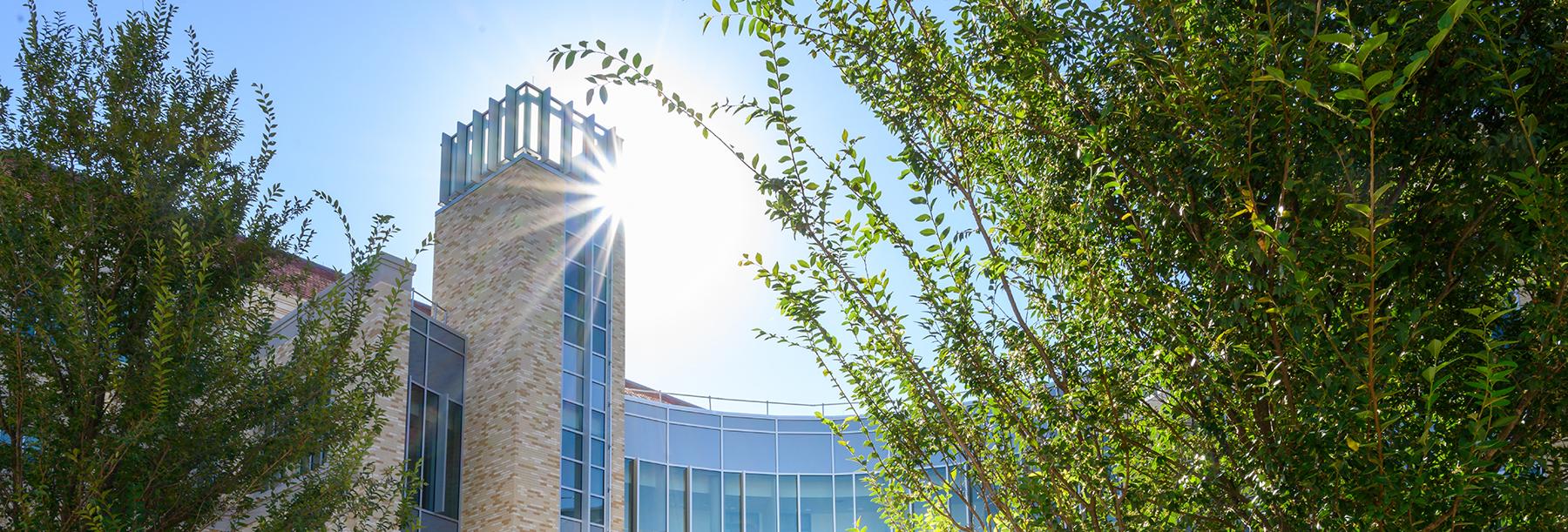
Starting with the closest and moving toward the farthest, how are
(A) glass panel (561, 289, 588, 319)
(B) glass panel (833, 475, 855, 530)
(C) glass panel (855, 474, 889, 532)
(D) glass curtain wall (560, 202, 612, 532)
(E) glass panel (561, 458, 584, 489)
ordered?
1. (E) glass panel (561, 458, 584, 489)
2. (D) glass curtain wall (560, 202, 612, 532)
3. (A) glass panel (561, 289, 588, 319)
4. (C) glass panel (855, 474, 889, 532)
5. (B) glass panel (833, 475, 855, 530)

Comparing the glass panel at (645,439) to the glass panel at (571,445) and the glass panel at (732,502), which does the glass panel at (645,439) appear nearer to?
the glass panel at (732,502)

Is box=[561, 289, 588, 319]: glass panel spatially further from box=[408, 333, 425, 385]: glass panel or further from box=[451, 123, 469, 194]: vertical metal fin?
box=[451, 123, 469, 194]: vertical metal fin

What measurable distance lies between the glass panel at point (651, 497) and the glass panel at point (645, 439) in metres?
0.26

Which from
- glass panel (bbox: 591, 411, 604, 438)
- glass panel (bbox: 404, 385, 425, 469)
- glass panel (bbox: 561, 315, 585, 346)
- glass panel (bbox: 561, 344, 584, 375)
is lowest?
glass panel (bbox: 404, 385, 425, 469)

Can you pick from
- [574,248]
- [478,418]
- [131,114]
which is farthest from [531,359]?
[131,114]

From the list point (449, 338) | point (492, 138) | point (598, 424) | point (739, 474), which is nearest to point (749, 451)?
point (739, 474)

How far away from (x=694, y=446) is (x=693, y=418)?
0.70 metres

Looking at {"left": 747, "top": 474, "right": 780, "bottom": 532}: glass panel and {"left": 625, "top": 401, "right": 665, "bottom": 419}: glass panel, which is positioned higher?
{"left": 625, "top": 401, "right": 665, "bottom": 419}: glass panel

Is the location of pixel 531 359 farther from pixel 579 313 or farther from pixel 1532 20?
pixel 1532 20

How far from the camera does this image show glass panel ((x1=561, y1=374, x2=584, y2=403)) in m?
18.9

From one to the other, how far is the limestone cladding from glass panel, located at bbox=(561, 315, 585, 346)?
22.9 inches

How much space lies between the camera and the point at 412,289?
57.7ft

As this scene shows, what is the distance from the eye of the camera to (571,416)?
18938 mm

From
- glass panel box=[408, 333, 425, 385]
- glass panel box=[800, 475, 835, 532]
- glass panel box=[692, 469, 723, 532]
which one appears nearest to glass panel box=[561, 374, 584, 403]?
glass panel box=[408, 333, 425, 385]
